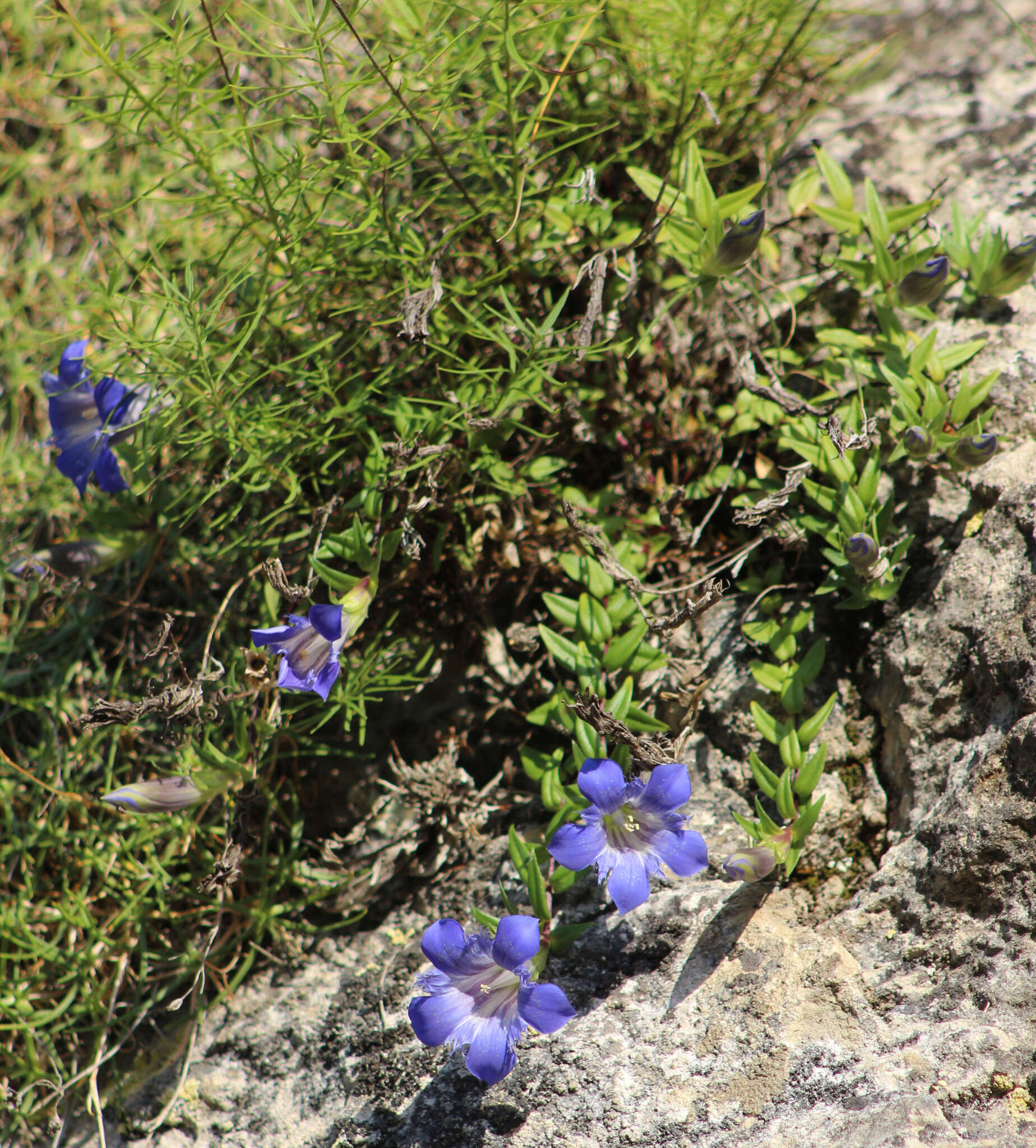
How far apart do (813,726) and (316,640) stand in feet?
3.23

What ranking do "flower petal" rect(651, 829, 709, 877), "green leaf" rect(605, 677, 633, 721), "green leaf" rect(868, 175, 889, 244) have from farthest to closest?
"green leaf" rect(868, 175, 889, 244) < "green leaf" rect(605, 677, 633, 721) < "flower petal" rect(651, 829, 709, 877)

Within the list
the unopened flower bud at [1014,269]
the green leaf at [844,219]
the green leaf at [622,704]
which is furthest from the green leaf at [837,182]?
the green leaf at [622,704]

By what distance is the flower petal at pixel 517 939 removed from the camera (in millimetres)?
1419

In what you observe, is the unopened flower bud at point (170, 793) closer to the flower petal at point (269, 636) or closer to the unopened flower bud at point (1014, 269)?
the flower petal at point (269, 636)

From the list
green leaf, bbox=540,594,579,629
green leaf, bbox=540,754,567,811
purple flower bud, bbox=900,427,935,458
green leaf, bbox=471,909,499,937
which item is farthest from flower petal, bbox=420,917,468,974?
purple flower bud, bbox=900,427,935,458

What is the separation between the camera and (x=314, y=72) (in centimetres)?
251

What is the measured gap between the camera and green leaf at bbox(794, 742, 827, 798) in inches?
61.9

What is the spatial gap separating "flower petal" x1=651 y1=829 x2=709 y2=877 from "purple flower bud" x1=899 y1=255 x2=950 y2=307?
3.93ft

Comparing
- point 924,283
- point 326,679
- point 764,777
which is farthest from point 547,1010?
point 924,283

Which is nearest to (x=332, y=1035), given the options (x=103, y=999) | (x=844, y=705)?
(x=103, y=999)

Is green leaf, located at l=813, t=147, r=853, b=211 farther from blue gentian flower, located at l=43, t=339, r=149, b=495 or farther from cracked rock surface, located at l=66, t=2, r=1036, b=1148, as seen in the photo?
blue gentian flower, located at l=43, t=339, r=149, b=495

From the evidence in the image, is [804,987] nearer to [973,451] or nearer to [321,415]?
[973,451]

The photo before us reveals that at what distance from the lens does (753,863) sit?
1.48m

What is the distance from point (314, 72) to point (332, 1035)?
8.28ft
